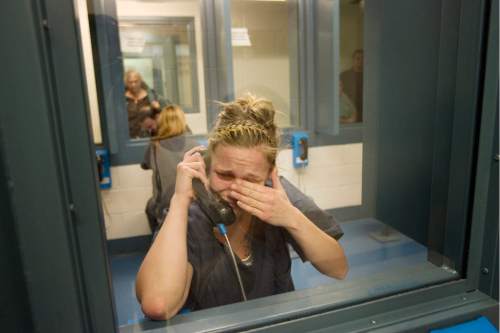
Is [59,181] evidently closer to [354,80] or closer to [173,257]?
[173,257]

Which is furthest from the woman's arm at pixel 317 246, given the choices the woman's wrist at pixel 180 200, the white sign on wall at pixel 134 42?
the white sign on wall at pixel 134 42

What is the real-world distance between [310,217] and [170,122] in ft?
1.58

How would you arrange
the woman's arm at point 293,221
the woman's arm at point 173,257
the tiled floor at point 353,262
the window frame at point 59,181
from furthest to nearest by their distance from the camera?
the woman's arm at point 293,221 < the woman's arm at point 173,257 < the tiled floor at point 353,262 < the window frame at point 59,181

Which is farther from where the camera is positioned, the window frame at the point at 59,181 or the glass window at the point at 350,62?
the glass window at the point at 350,62

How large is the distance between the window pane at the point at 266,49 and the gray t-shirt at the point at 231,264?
365 millimetres

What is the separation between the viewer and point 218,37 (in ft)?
4.21

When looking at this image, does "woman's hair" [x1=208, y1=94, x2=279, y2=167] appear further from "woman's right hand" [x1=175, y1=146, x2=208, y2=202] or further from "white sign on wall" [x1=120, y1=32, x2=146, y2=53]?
"white sign on wall" [x1=120, y1=32, x2=146, y2=53]

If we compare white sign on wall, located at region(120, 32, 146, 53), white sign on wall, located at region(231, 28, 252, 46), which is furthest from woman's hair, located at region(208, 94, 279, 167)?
white sign on wall, located at region(120, 32, 146, 53)

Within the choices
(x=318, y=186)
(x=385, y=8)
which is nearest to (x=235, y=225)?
(x=385, y=8)

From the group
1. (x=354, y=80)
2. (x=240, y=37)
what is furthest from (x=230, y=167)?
(x=354, y=80)

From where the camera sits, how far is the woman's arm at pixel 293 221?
826 millimetres

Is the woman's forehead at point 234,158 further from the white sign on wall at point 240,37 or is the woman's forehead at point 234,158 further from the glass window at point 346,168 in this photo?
the white sign on wall at point 240,37

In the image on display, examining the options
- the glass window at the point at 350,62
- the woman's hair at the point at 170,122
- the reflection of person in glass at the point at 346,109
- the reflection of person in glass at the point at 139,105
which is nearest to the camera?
the woman's hair at the point at 170,122

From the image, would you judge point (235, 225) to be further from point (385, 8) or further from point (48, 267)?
point (385, 8)
